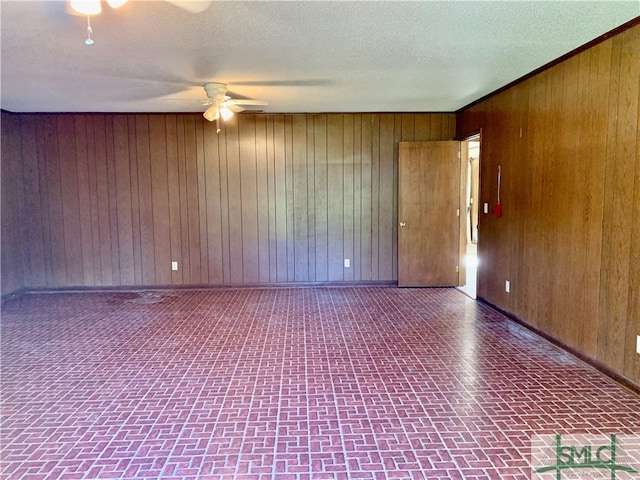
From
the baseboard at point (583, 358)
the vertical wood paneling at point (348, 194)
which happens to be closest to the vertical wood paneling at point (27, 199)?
the vertical wood paneling at point (348, 194)

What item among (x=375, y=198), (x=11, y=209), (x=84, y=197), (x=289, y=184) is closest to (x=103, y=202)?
(x=84, y=197)

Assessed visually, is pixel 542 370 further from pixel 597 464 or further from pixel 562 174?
pixel 562 174

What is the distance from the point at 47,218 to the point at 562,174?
6309mm

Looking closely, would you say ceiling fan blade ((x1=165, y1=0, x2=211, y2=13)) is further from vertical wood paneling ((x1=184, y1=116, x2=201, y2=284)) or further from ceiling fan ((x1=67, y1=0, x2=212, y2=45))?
vertical wood paneling ((x1=184, y1=116, x2=201, y2=284))

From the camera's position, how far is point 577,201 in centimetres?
326

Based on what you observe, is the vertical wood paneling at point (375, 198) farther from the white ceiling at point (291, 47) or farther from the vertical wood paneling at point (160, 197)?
the vertical wood paneling at point (160, 197)

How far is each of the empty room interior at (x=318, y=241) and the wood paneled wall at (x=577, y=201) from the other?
0.07 feet

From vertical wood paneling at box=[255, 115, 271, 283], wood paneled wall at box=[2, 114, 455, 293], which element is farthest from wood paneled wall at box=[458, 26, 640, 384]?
vertical wood paneling at box=[255, 115, 271, 283]

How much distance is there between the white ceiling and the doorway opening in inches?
46.4

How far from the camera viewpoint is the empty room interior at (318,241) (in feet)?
7.55

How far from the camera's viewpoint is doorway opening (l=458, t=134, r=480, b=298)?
18.8 ft

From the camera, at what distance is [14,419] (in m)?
2.45

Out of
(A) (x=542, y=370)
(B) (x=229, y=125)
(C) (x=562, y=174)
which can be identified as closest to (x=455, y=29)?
(C) (x=562, y=174)

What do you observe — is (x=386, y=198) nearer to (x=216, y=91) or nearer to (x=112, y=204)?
(x=216, y=91)
